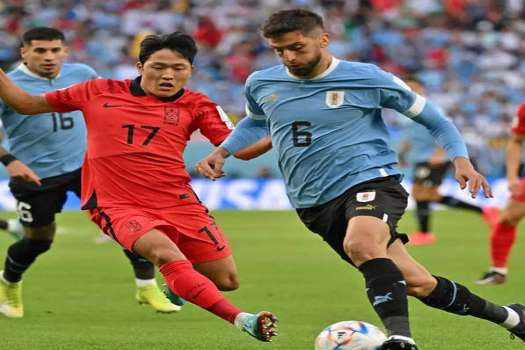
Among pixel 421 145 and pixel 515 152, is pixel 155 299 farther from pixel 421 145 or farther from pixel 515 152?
pixel 421 145

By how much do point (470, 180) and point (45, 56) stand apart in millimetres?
4565

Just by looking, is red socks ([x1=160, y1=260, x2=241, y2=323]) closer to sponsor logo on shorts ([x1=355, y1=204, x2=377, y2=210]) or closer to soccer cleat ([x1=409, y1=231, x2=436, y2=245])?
sponsor logo on shorts ([x1=355, y1=204, x2=377, y2=210])

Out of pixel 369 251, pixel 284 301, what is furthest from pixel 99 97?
pixel 284 301

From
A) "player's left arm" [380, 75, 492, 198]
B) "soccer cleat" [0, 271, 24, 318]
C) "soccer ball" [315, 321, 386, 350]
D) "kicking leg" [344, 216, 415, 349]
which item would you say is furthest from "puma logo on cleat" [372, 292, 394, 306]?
"soccer cleat" [0, 271, 24, 318]

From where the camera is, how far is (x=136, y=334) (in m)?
8.43

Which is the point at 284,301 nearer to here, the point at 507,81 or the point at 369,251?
the point at 369,251

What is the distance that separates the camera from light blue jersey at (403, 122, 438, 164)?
17.2m

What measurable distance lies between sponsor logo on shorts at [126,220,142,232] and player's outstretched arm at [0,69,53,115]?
1010 mm

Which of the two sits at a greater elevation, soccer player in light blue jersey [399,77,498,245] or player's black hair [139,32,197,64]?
player's black hair [139,32,197,64]

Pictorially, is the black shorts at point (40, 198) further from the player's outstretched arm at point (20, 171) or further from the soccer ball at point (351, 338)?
the soccer ball at point (351, 338)

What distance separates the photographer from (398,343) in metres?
6.27

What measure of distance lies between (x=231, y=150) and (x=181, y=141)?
574 mm

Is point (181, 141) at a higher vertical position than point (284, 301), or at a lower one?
higher

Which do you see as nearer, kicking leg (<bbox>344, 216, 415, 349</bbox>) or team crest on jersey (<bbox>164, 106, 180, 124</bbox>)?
kicking leg (<bbox>344, 216, 415, 349</bbox>)
